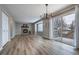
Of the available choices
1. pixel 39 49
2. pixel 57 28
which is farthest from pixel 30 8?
pixel 57 28

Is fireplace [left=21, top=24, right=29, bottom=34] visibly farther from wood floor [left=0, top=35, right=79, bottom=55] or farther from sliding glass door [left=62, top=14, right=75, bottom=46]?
wood floor [left=0, top=35, right=79, bottom=55]

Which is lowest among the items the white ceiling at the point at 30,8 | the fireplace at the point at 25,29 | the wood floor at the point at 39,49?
the wood floor at the point at 39,49

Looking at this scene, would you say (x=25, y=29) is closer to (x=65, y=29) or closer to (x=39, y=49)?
(x=65, y=29)

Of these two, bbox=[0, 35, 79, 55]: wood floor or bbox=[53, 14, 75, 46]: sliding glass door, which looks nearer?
bbox=[0, 35, 79, 55]: wood floor


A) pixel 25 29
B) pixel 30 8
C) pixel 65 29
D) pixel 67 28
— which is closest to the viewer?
pixel 30 8

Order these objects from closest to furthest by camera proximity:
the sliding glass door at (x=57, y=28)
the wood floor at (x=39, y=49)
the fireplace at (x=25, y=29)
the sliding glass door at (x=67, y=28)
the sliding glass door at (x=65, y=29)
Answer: the wood floor at (x=39, y=49), the sliding glass door at (x=65, y=29), the sliding glass door at (x=67, y=28), the sliding glass door at (x=57, y=28), the fireplace at (x=25, y=29)

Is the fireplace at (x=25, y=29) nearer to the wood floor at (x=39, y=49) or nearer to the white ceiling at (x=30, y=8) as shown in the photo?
the white ceiling at (x=30, y=8)

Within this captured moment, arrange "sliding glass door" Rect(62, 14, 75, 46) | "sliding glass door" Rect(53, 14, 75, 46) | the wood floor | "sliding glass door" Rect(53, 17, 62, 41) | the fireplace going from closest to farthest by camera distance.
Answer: the wood floor < "sliding glass door" Rect(53, 14, 75, 46) < "sliding glass door" Rect(62, 14, 75, 46) < "sliding glass door" Rect(53, 17, 62, 41) < the fireplace

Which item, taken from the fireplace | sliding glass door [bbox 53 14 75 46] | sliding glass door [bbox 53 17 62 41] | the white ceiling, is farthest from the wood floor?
the fireplace

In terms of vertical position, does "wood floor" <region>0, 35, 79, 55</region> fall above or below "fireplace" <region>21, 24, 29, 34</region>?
below

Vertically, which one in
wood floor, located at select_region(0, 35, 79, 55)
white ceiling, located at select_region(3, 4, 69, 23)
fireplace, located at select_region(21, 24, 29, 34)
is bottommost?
wood floor, located at select_region(0, 35, 79, 55)

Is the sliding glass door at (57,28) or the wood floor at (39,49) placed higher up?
the sliding glass door at (57,28)

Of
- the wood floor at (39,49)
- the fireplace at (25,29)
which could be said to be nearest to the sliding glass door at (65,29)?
the wood floor at (39,49)
